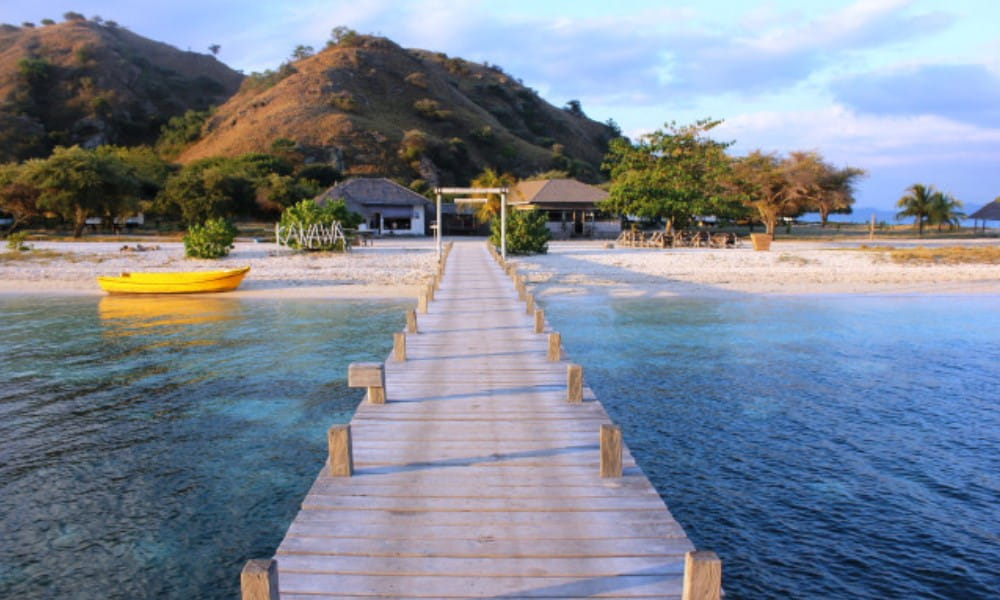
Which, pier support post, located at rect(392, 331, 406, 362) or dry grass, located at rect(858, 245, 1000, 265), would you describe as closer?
pier support post, located at rect(392, 331, 406, 362)

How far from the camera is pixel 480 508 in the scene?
5066 millimetres

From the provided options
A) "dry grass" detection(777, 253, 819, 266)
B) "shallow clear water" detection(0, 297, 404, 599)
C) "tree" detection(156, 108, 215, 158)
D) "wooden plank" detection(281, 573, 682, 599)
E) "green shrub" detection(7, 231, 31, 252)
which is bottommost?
"shallow clear water" detection(0, 297, 404, 599)

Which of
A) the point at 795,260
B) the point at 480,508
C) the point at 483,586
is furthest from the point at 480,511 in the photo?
the point at 795,260

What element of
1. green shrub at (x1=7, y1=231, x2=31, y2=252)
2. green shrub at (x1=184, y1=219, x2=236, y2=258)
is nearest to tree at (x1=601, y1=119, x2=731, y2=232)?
green shrub at (x1=184, y1=219, x2=236, y2=258)

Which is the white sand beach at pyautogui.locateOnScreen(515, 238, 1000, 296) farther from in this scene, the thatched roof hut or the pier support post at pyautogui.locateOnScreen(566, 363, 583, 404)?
the thatched roof hut

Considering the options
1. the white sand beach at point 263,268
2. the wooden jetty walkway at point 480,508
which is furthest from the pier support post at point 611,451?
the white sand beach at point 263,268

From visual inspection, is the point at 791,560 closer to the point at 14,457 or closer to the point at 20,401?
the point at 14,457

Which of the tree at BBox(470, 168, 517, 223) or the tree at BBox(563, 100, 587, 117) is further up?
the tree at BBox(563, 100, 587, 117)

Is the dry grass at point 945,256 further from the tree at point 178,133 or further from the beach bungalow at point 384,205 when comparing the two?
the tree at point 178,133

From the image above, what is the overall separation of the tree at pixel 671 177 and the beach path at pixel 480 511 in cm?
3525

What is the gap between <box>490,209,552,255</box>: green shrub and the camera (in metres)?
33.8

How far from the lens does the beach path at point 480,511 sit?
4078 millimetres

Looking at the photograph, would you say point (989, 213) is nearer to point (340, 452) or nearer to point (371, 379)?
point (371, 379)

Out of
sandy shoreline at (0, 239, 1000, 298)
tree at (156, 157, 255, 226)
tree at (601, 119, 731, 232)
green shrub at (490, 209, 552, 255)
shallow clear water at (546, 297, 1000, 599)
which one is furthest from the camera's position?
tree at (156, 157, 255, 226)
